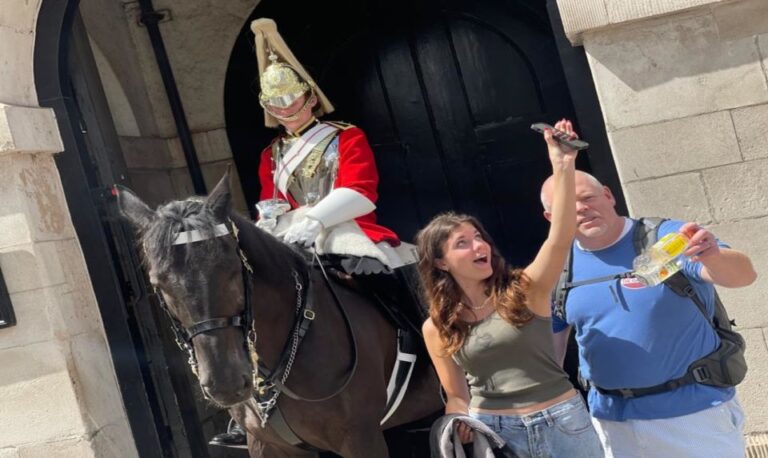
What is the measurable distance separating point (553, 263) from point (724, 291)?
174 centimetres

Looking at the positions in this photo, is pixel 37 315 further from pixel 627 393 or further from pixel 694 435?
pixel 694 435

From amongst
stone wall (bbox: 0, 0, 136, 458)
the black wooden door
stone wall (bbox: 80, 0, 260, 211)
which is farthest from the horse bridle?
stone wall (bbox: 80, 0, 260, 211)

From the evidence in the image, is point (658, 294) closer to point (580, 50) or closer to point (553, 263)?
point (553, 263)

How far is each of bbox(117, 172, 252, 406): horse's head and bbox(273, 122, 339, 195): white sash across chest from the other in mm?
1316

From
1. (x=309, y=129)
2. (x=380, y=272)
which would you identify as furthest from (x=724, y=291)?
(x=309, y=129)

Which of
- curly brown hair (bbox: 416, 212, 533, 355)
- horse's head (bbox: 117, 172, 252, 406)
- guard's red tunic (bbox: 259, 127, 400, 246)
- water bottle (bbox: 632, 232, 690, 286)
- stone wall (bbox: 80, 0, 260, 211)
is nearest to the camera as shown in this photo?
water bottle (bbox: 632, 232, 690, 286)

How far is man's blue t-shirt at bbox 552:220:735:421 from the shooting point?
332cm

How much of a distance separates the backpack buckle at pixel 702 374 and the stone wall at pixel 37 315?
2948 millimetres

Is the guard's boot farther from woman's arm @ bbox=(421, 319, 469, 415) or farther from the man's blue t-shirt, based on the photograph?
the man's blue t-shirt

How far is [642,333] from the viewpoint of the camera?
3.33 m

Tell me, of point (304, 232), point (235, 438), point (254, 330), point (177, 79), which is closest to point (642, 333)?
point (254, 330)

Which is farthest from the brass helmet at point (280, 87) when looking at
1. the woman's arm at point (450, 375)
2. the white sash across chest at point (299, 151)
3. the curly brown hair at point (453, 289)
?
the woman's arm at point (450, 375)

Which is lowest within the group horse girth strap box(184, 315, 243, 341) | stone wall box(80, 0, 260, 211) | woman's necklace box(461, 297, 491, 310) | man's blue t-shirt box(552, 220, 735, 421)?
man's blue t-shirt box(552, 220, 735, 421)

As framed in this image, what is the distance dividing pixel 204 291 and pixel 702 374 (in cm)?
163
